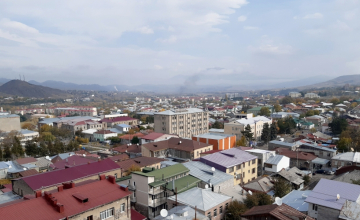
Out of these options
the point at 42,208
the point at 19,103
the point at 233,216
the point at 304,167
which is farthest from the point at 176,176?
the point at 19,103

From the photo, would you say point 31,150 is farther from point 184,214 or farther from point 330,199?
→ point 330,199

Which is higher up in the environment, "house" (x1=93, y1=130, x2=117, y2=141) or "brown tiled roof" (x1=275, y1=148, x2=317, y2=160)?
"brown tiled roof" (x1=275, y1=148, x2=317, y2=160)

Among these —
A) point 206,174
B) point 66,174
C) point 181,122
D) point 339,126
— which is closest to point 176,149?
point 206,174

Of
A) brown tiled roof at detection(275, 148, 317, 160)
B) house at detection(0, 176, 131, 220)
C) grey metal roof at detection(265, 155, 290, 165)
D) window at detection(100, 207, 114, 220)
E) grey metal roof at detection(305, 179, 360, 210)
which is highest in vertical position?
house at detection(0, 176, 131, 220)

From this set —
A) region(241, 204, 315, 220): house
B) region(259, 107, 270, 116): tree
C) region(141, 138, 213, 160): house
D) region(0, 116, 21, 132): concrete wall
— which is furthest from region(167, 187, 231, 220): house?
region(259, 107, 270, 116): tree

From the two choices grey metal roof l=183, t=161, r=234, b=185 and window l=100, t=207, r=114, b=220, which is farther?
grey metal roof l=183, t=161, r=234, b=185

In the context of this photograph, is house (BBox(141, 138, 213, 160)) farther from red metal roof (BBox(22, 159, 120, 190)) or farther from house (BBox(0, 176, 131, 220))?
house (BBox(0, 176, 131, 220))

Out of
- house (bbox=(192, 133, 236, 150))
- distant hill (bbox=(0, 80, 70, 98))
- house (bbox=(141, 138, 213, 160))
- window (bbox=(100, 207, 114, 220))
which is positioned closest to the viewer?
window (bbox=(100, 207, 114, 220))
